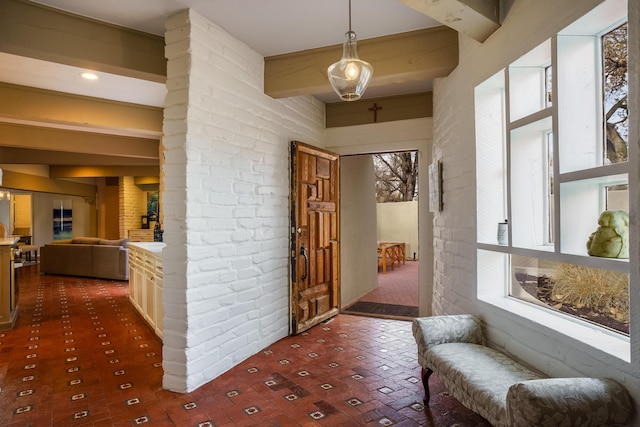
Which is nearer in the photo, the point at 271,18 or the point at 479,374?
the point at 479,374

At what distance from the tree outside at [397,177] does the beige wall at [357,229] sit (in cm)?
714

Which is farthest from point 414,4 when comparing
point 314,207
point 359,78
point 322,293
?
point 322,293

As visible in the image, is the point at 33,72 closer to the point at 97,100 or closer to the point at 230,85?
the point at 97,100

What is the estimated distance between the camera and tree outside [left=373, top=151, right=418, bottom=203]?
13.8 m

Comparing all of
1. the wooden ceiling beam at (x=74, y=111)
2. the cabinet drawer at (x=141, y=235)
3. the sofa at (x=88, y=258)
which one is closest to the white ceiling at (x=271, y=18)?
the wooden ceiling beam at (x=74, y=111)

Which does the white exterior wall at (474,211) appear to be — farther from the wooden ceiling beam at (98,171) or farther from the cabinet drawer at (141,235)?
the cabinet drawer at (141,235)

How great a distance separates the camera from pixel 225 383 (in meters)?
2.89

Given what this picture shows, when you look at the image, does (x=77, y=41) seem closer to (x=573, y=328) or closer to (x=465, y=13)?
(x=465, y=13)

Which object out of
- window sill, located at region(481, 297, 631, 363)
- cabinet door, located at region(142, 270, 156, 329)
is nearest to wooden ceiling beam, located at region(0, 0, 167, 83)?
cabinet door, located at region(142, 270, 156, 329)

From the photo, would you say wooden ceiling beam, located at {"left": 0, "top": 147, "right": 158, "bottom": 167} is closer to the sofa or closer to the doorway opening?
the sofa

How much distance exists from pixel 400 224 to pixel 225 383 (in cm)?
921

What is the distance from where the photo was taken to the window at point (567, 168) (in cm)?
181

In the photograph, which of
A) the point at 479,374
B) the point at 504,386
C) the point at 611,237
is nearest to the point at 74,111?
the point at 479,374

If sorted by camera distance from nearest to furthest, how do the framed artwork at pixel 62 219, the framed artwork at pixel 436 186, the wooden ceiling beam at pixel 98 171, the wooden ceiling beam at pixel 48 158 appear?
the framed artwork at pixel 436 186 < the wooden ceiling beam at pixel 48 158 < the wooden ceiling beam at pixel 98 171 < the framed artwork at pixel 62 219
